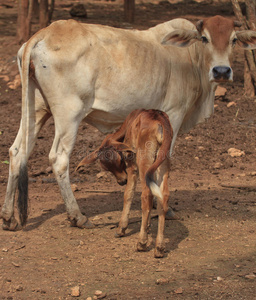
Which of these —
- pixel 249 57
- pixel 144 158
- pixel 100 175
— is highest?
pixel 144 158

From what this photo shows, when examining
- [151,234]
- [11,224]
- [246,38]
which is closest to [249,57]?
[246,38]

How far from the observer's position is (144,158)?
4.40m

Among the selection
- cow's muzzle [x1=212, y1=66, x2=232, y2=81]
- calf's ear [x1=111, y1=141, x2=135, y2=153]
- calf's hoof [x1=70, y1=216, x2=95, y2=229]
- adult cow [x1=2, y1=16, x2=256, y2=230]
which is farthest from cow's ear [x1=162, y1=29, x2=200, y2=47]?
calf's hoof [x1=70, y1=216, x2=95, y2=229]

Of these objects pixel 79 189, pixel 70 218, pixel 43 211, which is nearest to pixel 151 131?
pixel 70 218

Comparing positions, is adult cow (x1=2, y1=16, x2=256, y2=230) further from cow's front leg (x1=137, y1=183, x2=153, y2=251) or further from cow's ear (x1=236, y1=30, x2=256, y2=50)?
cow's front leg (x1=137, y1=183, x2=153, y2=251)

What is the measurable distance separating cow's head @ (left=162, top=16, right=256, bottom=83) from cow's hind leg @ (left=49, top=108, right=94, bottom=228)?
4.55 ft

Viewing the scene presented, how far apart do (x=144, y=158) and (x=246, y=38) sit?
2.15 meters

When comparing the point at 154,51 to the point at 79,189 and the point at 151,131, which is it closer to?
the point at 151,131

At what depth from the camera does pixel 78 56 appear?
493 cm

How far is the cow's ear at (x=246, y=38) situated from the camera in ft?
18.6

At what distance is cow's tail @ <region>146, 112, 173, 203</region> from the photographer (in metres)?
4.07

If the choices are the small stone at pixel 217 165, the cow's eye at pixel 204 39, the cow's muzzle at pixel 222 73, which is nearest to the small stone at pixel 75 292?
the cow's muzzle at pixel 222 73

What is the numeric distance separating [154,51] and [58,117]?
1.31 m

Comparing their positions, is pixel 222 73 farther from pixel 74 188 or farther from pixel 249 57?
pixel 249 57
